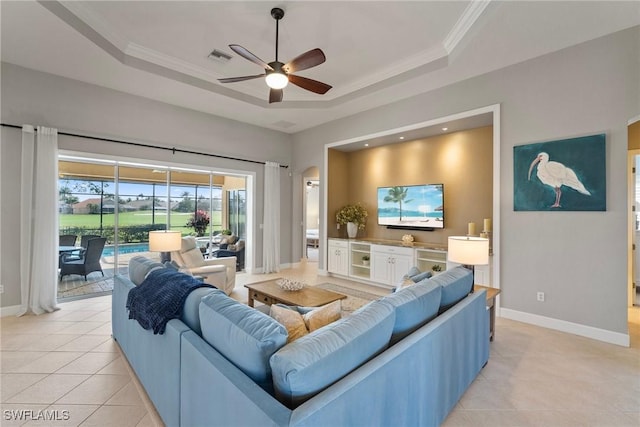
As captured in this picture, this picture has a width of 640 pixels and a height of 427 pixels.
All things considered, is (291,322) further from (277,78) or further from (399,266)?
(399,266)

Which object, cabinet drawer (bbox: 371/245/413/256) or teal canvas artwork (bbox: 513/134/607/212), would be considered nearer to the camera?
teal canvas artwork (bbox: 513/134/607/212)

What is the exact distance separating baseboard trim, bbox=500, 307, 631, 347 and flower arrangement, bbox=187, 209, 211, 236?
17.9ft

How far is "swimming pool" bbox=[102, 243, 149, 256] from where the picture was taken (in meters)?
4.93

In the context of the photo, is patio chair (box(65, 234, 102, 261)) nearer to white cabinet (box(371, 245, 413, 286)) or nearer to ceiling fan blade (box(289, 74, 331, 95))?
ceiling fan blade (box(289, 74, 331, 95))

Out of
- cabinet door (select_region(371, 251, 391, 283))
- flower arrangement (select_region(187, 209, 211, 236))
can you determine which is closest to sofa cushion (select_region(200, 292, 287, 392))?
cabinet door (select_region(371, 251, 391, 283))

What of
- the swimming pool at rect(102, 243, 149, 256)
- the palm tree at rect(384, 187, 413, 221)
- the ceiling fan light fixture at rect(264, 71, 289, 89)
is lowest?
the swimming pool at rect(102, 243, 149, 256)

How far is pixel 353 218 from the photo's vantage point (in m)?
6.06

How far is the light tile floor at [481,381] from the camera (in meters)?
1.97

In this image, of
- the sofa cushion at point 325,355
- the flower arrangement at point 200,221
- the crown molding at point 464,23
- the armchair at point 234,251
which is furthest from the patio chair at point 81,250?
the crown molding at point 464,23

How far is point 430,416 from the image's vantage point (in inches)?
66.2

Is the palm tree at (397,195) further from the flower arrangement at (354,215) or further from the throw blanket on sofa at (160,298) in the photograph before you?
the throw blanket on sofa at (160,298)

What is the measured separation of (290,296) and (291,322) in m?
1.72

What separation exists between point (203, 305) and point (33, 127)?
14.1 feet

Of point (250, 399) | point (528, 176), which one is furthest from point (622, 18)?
point (250, 399)
